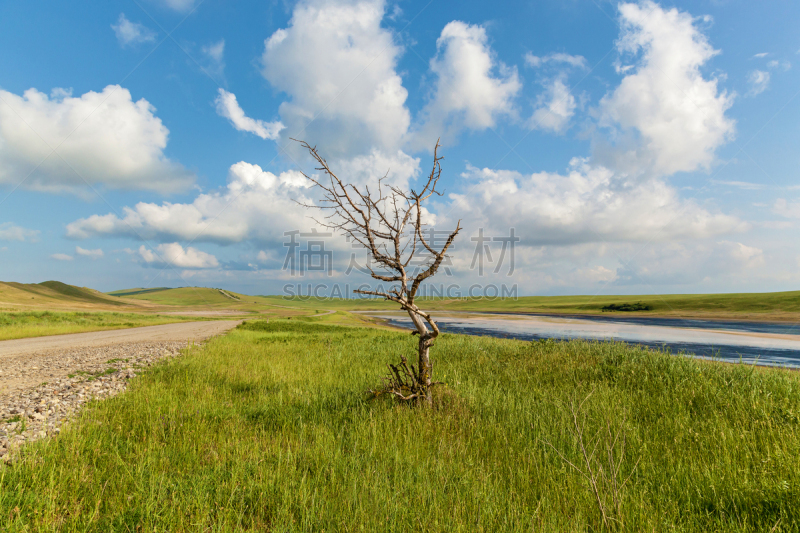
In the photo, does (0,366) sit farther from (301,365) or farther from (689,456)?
(689,456)

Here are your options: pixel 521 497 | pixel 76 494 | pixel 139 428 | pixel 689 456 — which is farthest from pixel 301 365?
pixel 689 456

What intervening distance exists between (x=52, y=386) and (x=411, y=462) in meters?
9.92

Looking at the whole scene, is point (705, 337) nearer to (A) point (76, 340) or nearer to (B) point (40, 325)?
(A) point (76, 340)

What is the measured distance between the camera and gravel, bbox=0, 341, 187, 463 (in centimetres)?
537

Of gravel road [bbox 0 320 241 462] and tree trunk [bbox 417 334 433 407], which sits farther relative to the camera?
tree trunk [bbox 417 334 433 407]

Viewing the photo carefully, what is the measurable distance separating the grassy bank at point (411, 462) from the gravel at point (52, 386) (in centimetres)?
58

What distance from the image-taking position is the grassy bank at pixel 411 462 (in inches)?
124

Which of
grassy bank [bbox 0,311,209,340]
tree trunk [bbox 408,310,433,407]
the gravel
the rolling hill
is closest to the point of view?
the gravel

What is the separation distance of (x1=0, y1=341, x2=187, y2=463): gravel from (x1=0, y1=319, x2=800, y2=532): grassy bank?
584 millimetres

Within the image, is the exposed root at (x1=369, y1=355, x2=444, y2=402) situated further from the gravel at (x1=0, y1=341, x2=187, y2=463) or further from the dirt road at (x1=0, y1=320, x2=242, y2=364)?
the dirt road at (x1=0, y1=320, x2=242, y2=364)

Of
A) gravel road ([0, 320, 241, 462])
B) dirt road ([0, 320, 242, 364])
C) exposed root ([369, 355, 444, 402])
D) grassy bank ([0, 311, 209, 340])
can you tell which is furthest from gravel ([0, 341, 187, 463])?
grassy bank ([0, 311, 209, 340])

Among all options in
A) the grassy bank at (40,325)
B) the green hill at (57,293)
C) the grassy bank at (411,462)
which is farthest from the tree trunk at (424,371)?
the green hill at (57,293)

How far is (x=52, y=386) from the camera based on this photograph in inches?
328

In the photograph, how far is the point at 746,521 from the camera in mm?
3236
